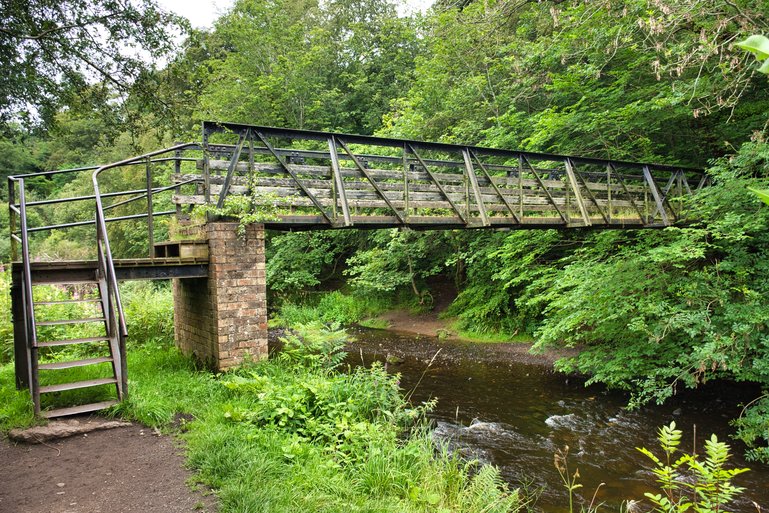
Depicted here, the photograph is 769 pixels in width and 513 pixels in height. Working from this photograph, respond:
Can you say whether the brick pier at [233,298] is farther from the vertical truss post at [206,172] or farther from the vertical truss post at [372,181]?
the vertical truss post at [372,181]

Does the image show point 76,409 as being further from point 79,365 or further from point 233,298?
point 233,298

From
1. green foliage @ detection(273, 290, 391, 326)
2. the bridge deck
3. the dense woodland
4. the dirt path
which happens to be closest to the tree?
the dense woodland

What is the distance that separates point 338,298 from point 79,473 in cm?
1613

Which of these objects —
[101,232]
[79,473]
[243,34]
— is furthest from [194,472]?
[243,34]

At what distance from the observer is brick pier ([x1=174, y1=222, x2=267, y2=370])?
653 centimetres

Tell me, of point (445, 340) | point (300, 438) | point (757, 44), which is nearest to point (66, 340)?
point (300, 438)

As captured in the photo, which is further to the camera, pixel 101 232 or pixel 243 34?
pixel 243 34

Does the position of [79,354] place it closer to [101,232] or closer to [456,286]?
[101,232]

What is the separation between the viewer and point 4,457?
4.34 meters

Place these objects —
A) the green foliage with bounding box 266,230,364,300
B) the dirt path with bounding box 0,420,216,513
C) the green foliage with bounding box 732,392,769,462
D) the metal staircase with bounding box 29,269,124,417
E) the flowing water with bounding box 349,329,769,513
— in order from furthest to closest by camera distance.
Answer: the green foliage with bounding box 266,230,364,300, the green foliage with bounding box 732,392,769,462, the flowing water with bounding box 349,329,769,513, the metal staircase with bounding box 29,269,124,417, the dirt path with bounding box 0,420,216,513

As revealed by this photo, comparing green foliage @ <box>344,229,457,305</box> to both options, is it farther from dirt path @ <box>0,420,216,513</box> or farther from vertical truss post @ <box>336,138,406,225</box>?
dirt path @ <box>0,420,216,513</box>

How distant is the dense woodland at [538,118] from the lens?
633 cm

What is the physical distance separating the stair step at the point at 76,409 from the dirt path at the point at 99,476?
0.39 metres

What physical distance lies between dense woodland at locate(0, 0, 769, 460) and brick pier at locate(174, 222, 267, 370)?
1.66 meters
